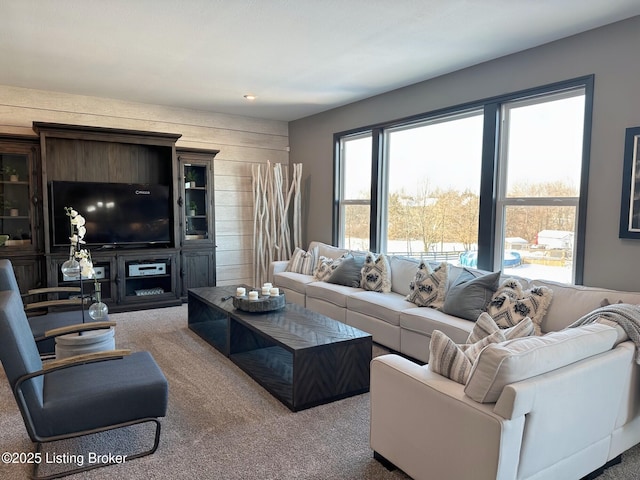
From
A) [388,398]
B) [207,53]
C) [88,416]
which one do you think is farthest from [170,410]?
[207,53]

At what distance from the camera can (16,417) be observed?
2.73m

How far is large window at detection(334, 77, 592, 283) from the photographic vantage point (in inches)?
140

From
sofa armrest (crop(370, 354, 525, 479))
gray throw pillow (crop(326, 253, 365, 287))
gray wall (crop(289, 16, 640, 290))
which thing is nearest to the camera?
sofa armrest (crop(370, 354, 525, 479))

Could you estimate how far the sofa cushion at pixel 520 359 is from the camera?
5.53 feet

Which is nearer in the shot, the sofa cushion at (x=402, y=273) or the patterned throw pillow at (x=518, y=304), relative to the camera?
the patterned throw pillow at (x=518, y=304)

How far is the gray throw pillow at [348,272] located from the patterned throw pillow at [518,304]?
5.68ft

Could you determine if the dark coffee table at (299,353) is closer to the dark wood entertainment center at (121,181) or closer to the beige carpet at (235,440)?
the beige carpet at (235,440)

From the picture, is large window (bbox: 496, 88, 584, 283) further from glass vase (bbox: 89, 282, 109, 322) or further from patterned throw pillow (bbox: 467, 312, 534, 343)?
glass vase (bbox: 89, 282, 109, 322)

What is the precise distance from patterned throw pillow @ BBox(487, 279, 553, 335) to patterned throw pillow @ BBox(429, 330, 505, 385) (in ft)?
4.13

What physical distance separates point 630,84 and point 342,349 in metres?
2.79

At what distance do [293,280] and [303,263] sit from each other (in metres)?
0.43

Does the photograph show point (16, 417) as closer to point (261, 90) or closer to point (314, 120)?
point (261, 90)

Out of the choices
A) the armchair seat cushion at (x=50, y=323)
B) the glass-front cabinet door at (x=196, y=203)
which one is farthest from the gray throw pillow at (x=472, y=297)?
the glass-front cabinet door at (x=196, y=203)

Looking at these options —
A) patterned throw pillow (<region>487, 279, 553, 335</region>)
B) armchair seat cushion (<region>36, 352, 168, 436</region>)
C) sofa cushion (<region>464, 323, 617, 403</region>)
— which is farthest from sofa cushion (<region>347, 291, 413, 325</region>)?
armchair seat cushion (<region>36, 352, 168, 436</region>)
